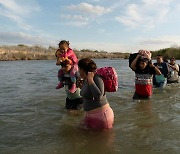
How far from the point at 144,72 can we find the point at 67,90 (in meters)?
2.42

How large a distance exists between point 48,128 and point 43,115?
130 centimetres

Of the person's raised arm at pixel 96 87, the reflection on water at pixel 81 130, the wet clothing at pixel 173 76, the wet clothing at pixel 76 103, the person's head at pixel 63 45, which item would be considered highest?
the person's head at pixel 63 45

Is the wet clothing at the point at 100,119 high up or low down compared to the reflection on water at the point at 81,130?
up

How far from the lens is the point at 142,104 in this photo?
8.66 m

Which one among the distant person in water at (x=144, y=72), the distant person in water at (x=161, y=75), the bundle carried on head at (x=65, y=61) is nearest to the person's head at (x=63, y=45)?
the bundle carried on head at (x=65, y=61)

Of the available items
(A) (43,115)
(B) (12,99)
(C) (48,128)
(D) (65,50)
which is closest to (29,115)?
(A) (43,115)

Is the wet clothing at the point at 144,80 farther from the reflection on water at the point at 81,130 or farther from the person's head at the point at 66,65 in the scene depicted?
the person's head at the point at 66,65

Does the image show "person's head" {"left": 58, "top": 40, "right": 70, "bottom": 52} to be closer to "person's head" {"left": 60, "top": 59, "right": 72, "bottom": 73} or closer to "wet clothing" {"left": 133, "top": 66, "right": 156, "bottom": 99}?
"person's head" {"left": 60, "top": 59, "right": 72, "bottom": 73}

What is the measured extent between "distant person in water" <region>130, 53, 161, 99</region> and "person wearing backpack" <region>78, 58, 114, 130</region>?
10.4 ft

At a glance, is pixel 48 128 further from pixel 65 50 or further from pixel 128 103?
pixel 128 103

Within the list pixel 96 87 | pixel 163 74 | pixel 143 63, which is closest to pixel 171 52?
pixel 163 74

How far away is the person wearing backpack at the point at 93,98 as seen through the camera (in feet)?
17.3

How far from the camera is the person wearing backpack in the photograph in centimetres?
527

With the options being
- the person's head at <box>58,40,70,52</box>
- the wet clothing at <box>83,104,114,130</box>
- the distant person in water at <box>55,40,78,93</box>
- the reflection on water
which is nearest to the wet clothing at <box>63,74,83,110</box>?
the distant person in water at <box>55,40,78,93</box>
